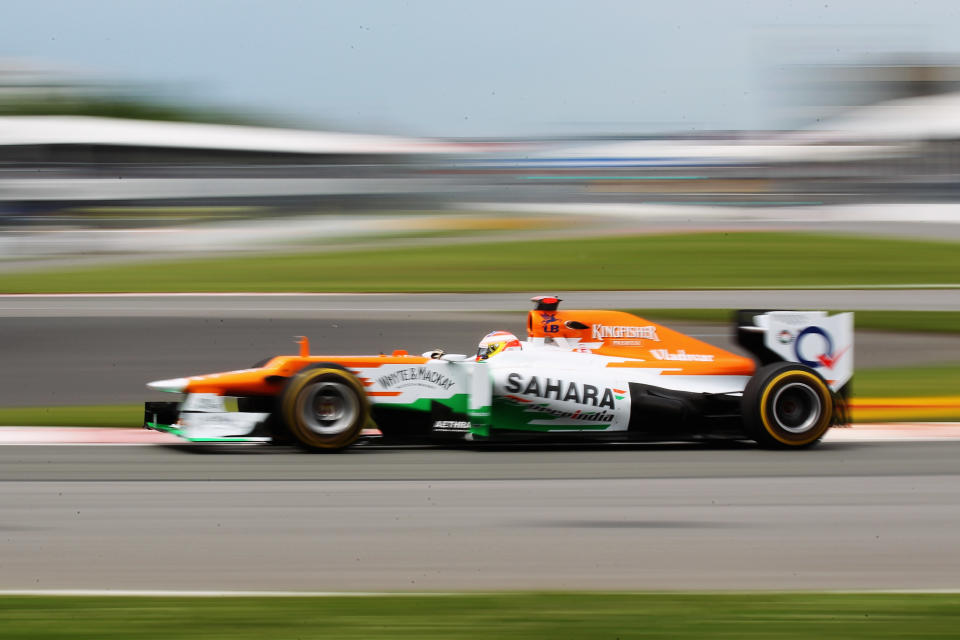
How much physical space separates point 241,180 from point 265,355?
27.2m

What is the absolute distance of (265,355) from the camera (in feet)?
50.8

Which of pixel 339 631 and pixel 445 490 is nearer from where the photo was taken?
pixel 339 631

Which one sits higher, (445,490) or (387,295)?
(387,295)

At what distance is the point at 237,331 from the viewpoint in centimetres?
1714

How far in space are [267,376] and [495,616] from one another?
4911mm

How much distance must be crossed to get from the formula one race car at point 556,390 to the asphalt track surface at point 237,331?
3.97m

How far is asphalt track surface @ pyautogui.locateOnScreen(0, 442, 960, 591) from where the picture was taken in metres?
5.52

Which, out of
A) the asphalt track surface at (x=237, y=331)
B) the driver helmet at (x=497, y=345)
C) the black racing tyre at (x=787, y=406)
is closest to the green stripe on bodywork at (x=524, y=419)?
the driver helmet at (x=497, y=345)

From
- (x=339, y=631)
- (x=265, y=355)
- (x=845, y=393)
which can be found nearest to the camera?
(x=339, y=631)

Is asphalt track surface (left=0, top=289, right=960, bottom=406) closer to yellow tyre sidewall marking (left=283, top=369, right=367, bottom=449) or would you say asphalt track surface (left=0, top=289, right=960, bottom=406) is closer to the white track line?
the white track line

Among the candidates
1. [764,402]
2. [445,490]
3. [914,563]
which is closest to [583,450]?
[764,402]

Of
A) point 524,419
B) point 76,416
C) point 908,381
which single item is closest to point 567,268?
point 908,381

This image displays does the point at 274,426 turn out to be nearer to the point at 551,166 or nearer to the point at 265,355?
the point at 265,355

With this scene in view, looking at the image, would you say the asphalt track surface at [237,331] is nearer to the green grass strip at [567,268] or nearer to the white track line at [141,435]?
the white track line at [141,435]
